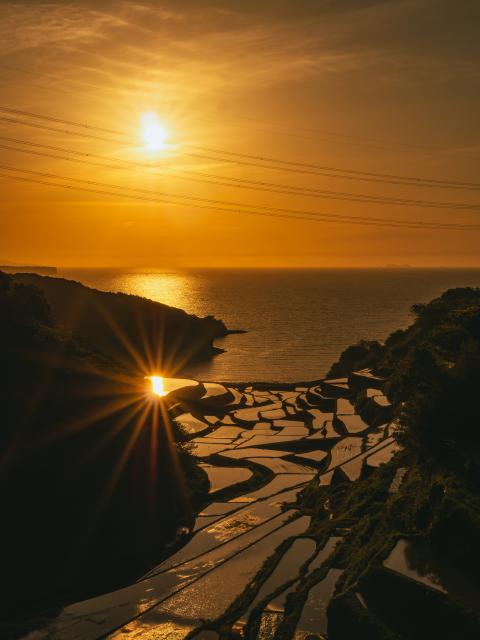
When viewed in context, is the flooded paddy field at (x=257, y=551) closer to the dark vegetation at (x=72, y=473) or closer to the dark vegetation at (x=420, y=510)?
the dark vegetation at (x=420, y=510)

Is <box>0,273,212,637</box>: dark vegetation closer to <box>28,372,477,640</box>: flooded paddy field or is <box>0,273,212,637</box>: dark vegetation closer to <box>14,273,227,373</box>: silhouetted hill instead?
<box>28,372,477,640</box>: flooded paddy field

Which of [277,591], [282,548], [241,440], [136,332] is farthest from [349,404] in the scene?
[136,332]

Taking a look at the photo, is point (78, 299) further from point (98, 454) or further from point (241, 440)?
point (98, 454)

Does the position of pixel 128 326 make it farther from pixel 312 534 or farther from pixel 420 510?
pixel 420 510

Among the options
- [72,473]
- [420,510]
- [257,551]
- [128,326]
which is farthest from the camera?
[128,326]

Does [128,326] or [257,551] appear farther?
[128,326]

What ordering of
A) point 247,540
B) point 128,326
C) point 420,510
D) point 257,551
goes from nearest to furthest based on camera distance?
point 420,510 < point 257,551 < point 247,540 < point 128,326

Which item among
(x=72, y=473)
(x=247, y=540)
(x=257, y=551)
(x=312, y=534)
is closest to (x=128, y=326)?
(x=72, y=473)
